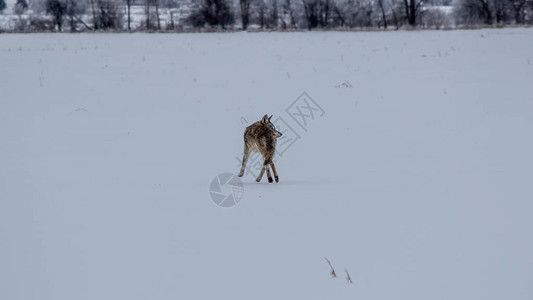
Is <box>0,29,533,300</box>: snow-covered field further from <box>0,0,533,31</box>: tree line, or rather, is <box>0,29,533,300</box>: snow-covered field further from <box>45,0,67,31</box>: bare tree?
<box>45,0,67,31</box>: bare tree

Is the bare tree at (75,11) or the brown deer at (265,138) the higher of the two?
the bare tree at (75,11)

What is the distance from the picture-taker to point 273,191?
5293mm

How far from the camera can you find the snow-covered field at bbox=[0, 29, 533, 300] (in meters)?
3.24

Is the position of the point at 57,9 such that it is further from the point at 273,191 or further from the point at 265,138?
the point at 273,191

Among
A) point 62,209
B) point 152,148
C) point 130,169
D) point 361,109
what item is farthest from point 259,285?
point 361,109

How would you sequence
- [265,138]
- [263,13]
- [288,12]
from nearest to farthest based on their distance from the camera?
[265,138], [263,13], [288,12]

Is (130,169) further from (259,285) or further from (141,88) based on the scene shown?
(141,88)

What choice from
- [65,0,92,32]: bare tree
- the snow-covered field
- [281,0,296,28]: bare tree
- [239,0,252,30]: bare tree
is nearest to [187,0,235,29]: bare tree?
[239,0,252,30]: bare tree

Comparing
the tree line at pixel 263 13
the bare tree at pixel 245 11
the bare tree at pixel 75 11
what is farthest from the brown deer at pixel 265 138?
the bare tree at pixel 75 11

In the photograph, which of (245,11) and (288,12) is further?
(288,12)

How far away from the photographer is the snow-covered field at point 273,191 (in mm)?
3238

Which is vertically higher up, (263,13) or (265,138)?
(263,13)

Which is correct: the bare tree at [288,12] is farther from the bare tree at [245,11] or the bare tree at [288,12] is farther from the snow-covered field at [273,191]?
the snow-covered field at [273,191]

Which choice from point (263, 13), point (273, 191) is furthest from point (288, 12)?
point (273, 191)
